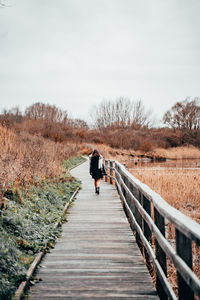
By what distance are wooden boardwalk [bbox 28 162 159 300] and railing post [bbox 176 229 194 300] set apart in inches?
38.9

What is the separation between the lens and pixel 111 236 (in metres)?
5.58

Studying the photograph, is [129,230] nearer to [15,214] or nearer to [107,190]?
[15,214]

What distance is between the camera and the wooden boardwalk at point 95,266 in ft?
10.9

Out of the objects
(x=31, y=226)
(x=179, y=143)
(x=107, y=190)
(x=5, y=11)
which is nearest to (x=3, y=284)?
(x=31, y=226)

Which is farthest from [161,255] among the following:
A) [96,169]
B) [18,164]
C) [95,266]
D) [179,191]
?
[179,191]

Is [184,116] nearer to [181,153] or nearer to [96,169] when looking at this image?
[181,153]

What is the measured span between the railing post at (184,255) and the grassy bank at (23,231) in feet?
6.22

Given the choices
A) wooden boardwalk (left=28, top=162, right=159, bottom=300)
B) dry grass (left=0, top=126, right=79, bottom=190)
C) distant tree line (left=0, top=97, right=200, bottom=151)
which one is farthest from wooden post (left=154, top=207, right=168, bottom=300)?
distant tree line (left=0, top=97, right=200, bottom=151)

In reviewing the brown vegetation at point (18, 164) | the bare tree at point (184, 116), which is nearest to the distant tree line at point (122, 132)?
the bare tree at point (184, 116)

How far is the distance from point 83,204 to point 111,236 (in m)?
3.41

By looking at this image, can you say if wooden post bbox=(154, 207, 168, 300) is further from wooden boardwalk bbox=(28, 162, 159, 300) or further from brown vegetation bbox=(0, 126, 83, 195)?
brown vegetation bbox=(0, 126, 83, 195)

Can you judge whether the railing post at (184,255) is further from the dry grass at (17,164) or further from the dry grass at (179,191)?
the dry grass at (179,191)

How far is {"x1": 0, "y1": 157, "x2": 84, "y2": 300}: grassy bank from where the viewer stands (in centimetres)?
354

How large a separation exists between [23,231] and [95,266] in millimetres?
1455
